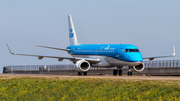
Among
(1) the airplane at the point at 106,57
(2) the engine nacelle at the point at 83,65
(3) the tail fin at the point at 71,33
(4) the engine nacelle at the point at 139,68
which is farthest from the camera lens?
(3) the tail fin at the point at 71,33

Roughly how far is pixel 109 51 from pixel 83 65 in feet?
13.0

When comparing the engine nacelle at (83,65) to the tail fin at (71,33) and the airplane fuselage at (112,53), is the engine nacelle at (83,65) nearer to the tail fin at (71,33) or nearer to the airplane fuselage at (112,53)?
the airplane fuselage at (112,53)

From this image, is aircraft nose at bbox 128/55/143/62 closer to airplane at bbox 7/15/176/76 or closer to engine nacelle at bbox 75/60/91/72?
airplane at bbox 7/15/176/76

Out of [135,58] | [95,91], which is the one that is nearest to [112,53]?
[135,58]

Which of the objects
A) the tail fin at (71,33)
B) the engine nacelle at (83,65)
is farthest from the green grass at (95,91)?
the tail fin at (71,33)

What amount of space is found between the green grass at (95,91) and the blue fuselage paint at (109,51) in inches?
521

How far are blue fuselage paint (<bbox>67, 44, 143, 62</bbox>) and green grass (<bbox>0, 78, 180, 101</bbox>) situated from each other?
521 inches

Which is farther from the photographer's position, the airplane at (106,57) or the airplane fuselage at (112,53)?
the airplane at (106,57)

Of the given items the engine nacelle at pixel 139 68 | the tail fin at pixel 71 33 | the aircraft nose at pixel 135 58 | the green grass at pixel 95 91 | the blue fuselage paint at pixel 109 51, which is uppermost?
the tail fin at pixel 71 33

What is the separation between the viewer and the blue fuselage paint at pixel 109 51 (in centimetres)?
3938

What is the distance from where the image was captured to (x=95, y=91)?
2256 cm

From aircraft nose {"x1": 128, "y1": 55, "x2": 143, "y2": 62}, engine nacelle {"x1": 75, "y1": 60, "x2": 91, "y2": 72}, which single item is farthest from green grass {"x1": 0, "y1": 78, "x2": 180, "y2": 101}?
engine nacelle {"x1": 75, "y1": 60, "x2": 91, "y2": 72}

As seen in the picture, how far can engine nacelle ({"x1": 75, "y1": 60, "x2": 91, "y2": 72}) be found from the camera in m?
42.2

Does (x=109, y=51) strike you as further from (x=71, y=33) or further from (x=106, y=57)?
(x=71, y=33)
